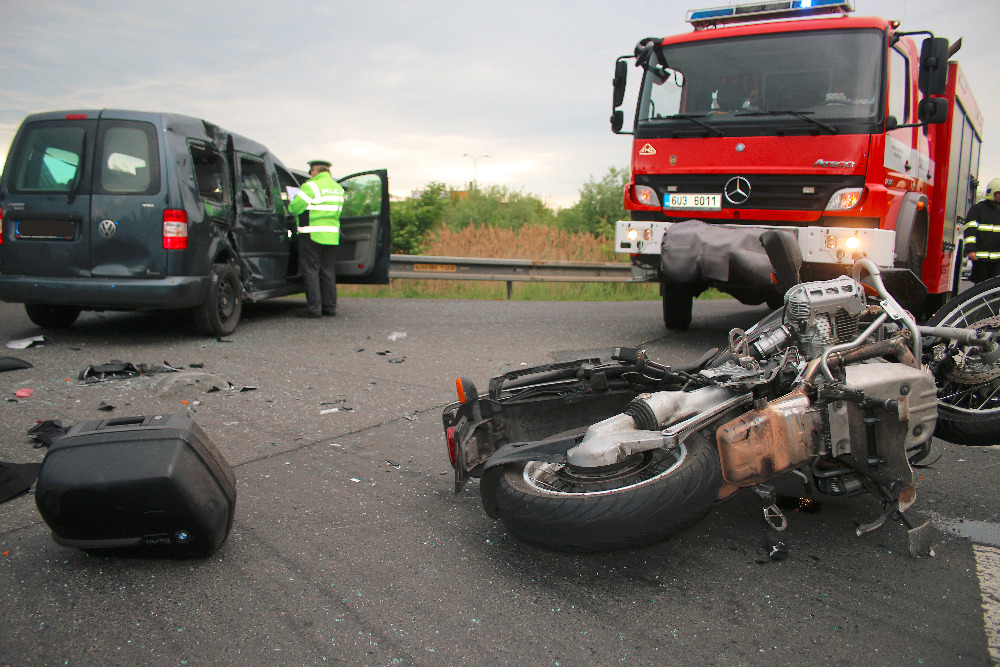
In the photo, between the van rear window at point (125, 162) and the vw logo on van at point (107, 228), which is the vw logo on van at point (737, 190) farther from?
the vw logo on van at point (107, 228)

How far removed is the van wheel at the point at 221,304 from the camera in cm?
666

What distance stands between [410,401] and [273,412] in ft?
2.84

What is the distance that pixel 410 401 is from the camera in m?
4.76

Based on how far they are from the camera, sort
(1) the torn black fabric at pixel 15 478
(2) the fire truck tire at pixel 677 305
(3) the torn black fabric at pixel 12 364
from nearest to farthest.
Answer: (1) the torn black fabric at pixel 15 478 → (3) the torn black fabric at pixel 12 364 → (2) the fire truck tire at pixel 677 305

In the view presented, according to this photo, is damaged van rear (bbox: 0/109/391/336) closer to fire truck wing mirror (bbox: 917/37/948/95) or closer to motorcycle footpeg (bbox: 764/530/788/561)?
motorcycle footpeg (bbox: 764/530/788/561)

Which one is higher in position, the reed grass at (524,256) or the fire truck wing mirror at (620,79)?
the fire truck wing mirror at (620,79)

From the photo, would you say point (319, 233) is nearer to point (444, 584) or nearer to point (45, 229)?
point (45, 229)

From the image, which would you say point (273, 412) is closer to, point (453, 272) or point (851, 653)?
point (851, 653)

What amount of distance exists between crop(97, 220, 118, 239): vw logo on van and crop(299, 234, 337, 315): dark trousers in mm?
2435

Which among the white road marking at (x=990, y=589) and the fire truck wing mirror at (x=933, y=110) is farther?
the fire truck wing mirror at (x=933, y=110)

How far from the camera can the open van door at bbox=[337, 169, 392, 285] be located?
8898mm

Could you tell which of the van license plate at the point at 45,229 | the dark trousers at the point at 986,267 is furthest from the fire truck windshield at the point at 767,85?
the van license plate at the point at 45,229

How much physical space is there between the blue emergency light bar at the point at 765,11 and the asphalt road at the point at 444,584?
4422mm

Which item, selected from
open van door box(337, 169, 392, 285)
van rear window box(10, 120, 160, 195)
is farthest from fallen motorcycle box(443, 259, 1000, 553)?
open van door box(337, 169, 392, 285)
